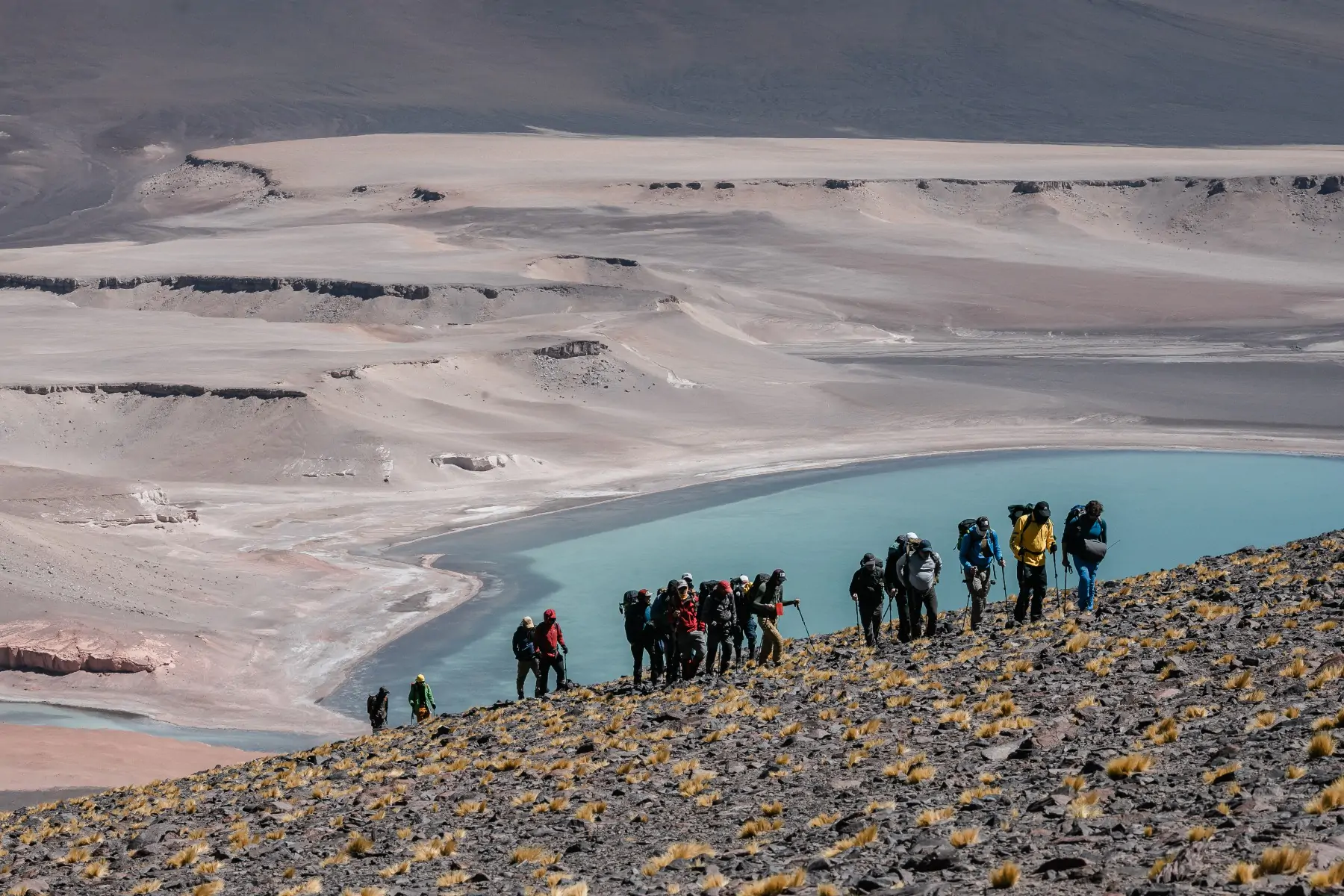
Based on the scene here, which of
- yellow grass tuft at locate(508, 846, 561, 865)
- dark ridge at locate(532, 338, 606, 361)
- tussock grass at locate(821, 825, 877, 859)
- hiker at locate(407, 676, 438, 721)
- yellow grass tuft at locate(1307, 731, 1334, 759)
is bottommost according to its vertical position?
hiker at locate(407, 676, 438, 721)

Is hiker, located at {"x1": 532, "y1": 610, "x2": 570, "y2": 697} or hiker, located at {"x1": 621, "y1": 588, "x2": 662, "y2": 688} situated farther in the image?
hiker, located at {"x1": 532, "y1": 610, "x2": 570, "y2": 697}

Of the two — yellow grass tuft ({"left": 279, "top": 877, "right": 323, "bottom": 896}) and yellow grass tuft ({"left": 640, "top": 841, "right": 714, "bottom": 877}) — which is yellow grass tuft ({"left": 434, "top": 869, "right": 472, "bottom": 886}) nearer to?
yellow grass tuft ({"left": 279, "top": 877, "right": 323, "bottom": 896})

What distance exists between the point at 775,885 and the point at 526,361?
54.4 metres

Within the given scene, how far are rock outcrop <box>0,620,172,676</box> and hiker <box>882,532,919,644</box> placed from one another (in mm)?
16925

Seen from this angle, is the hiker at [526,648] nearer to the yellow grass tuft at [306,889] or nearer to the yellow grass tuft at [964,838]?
the yellow grass tuft at [306,889]

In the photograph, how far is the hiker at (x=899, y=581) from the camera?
17.2m

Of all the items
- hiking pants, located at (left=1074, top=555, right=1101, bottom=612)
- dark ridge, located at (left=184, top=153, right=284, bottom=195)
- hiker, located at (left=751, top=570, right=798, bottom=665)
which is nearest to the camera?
hiking pants, located at (left=1074, top=555, right=1101, bottom=612)

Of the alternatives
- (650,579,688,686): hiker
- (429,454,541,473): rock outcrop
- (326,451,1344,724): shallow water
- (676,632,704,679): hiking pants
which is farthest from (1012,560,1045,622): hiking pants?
(429,454,541,473): rock outcrop

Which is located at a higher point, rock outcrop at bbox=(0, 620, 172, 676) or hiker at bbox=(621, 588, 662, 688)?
hiker at bbox=(621, 588, 662, 688)

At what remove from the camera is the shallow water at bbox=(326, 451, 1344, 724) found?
31875 mm

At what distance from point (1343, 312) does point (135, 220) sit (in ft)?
308

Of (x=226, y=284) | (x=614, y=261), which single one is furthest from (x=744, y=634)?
(x=614, y=261)

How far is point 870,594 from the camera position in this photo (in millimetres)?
17484

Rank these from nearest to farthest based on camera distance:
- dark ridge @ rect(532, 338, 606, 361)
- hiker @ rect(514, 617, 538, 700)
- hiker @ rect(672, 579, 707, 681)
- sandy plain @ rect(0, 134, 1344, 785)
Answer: hiker @ rect(672, 579, 707, 681)
hiker @ rect(514, 617, 538, 700)
sandy plain @ rect(0, 134, 1344, 785)
dark ridge @ rect(532, 338, 606, 361)
